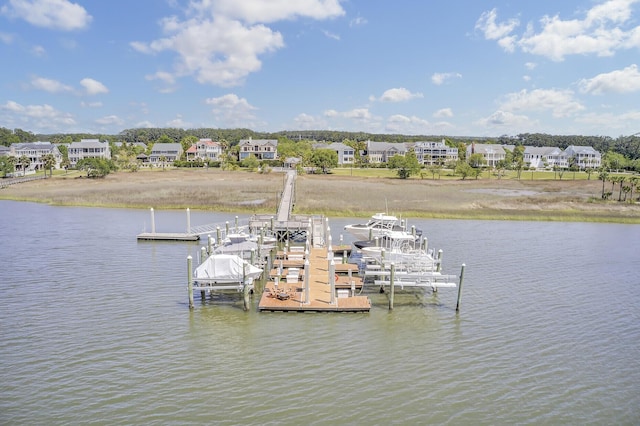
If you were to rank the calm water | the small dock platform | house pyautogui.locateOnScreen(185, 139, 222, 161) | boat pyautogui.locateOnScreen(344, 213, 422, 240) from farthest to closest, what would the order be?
house pyautogui.locateOnScreen(185, 139, 222, 161)
the small dock platform
boat pyautogui.locateOnScreen(344, 213, 422, 240)
the calm water

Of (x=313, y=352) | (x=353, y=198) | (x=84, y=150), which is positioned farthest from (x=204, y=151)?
(x=313, y=352)

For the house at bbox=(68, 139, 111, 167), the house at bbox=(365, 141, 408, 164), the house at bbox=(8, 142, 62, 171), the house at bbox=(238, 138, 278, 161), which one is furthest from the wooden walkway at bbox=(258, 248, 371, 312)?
the house at bbox=(8, 142, 62, 171)

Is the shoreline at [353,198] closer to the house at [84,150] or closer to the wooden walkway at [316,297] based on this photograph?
the wooden walkway at [316,297]

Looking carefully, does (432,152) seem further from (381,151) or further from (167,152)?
(167,152)

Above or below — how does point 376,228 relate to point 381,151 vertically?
below

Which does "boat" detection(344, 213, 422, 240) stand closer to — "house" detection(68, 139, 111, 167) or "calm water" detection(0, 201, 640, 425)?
"calm water" detection(0, 201, 640, 425)

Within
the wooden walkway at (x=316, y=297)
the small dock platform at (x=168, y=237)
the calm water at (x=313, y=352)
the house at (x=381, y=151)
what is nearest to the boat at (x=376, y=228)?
the calm water at (x=313, y=352)
